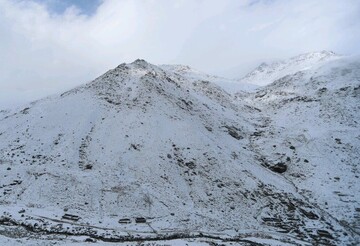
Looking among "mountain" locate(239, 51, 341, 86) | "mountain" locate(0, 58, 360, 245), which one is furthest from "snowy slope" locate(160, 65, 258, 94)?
"mountain" locate(0, 58, 360, 245)

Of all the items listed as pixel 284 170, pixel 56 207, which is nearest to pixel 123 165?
pixel 56 207

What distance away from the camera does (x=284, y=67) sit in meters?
93.0

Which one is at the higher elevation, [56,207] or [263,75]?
[263,75]

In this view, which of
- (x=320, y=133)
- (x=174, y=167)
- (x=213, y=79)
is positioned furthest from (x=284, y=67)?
(x=174, y=167)

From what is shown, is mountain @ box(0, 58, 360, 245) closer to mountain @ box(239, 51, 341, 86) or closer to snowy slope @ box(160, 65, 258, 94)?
snowy slope @ box(160, 65, 258, 94)

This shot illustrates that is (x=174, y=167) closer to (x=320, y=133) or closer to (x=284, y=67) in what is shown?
(x=320, y=133)

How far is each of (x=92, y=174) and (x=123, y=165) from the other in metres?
3.18

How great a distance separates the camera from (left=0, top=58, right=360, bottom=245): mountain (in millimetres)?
27469

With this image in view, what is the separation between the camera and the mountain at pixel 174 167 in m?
27.5

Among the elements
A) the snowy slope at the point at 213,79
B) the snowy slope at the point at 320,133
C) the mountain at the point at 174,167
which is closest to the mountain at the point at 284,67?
the snowy slope at the point at 213,79

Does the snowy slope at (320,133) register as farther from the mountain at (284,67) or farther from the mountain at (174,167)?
the mountain at (284,67)

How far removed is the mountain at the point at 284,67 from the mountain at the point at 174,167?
25788 millimetres

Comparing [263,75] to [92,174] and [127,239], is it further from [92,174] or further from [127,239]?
[127,239]

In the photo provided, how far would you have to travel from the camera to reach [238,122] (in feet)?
164
